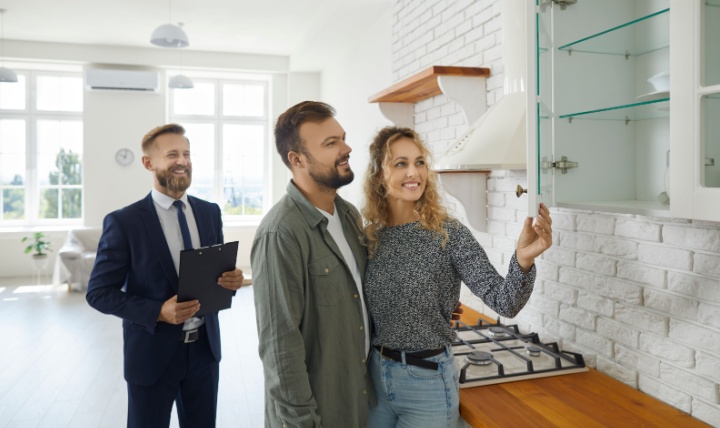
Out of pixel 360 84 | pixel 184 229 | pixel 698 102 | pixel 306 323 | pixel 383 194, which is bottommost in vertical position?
pixel 306 323

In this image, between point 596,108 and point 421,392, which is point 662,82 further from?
point 421,392

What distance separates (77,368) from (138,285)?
2764mm

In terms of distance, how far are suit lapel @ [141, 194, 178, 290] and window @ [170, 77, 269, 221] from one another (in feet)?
23.7

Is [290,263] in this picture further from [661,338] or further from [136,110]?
[136,110]

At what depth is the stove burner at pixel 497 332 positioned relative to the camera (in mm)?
2342

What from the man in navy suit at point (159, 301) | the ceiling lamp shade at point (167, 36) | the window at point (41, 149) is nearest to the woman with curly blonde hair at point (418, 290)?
the man in navy suit at point (159, 301)

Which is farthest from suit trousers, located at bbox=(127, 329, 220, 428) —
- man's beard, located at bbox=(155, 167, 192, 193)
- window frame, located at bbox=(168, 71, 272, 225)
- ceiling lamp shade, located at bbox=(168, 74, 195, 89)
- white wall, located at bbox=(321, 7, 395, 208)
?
window frame, located at bbox=(168, 71, 272, 225)

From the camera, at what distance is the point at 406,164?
1.74 m

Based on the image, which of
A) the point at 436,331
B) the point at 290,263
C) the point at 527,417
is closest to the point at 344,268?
the point at 290,263

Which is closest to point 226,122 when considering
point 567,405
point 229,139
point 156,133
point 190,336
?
point 229,139

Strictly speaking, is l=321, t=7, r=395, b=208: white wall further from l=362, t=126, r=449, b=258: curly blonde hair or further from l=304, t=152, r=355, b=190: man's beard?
l=304, t=152, r=355, b=190: man's beard

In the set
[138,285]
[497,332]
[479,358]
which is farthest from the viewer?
[497,332]

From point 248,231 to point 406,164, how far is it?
749 centimetres

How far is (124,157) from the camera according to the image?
27.3 feet
